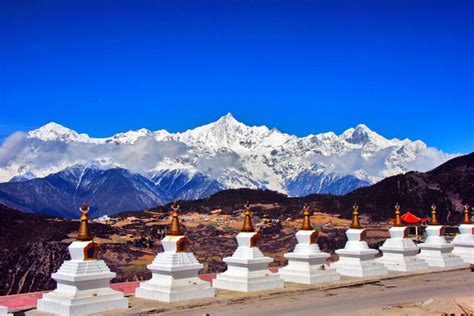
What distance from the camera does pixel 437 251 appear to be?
30828 millimetres

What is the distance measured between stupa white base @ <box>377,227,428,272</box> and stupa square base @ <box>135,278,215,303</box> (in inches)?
470

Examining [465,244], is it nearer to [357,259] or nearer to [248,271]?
[357,259]

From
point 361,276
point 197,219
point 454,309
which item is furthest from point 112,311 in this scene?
point 197,219

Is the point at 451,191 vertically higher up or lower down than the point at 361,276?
higher up

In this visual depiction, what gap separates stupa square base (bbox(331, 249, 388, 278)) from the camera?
85.5 feet

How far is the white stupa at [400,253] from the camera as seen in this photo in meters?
28.6

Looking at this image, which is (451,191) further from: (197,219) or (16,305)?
(16,305)

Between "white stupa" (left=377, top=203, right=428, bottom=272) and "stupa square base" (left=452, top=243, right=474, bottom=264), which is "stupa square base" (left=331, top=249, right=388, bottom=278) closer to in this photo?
"white stupa" (left=377, top=203, right=428, bottom=272)

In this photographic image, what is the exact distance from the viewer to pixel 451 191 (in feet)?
230

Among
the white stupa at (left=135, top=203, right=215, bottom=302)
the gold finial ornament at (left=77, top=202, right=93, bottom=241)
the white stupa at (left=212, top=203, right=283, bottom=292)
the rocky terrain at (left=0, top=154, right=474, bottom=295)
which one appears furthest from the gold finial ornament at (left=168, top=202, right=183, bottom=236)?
the rocky terrain at (left=0, top=154, right=474, bottom=295)

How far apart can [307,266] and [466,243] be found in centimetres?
1308

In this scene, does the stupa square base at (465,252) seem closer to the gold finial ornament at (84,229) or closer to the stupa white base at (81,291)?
the stupa white base at (81,291)

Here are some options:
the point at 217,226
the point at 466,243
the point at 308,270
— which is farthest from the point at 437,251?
the point at 217,226

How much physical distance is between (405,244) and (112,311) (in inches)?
645
